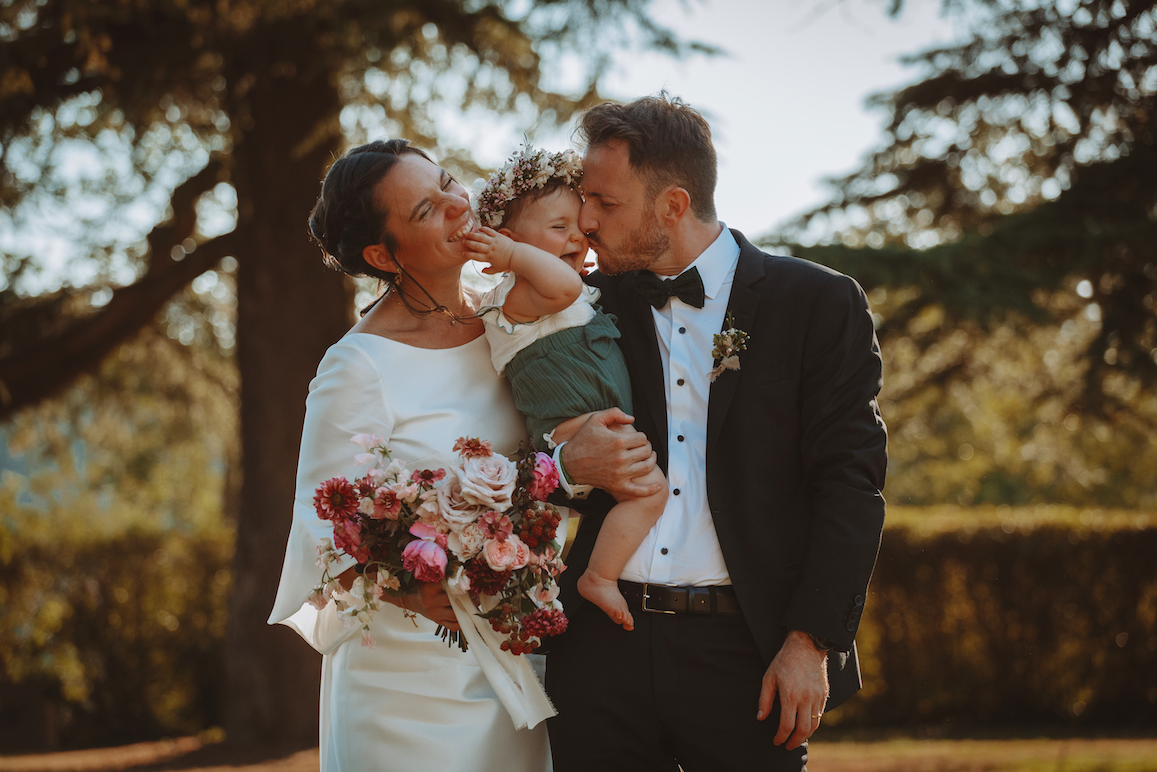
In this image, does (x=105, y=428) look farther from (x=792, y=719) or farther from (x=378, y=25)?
(x=792, y=719)

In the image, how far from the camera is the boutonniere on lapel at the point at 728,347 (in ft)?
8.55

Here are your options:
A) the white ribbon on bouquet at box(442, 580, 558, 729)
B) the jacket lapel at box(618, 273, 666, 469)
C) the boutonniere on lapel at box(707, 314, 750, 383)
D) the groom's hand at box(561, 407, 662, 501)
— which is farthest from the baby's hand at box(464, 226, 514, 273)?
the white ribbon on bouquet at box(442, 580, 558, 729)

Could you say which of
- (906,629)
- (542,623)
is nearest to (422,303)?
(542,623)

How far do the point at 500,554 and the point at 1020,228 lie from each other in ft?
17.1

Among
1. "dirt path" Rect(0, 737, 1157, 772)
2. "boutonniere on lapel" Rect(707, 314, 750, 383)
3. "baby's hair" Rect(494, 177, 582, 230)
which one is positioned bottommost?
"dirt path" Rect(0, 737, 1157, 772)

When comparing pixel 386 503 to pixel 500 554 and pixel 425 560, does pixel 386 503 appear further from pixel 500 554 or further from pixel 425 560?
pixel 500 554

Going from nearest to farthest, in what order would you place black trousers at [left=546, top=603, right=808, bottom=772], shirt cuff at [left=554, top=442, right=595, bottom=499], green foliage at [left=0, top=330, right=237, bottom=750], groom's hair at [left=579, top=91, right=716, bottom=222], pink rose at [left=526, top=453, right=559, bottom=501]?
1. pink rose at [left=526, top=453, right=559, bottom=501]
2. black trousers at [left=546, top=603, right=808, bottom=772]
3. shirt cuff at [left=554, top=442, right=595, bottom=499]
4. groom's hair at [left=579, top=91, right=716, bottom=222]
5. green foliage at [left=0, top=330, right=237, bottom=750]

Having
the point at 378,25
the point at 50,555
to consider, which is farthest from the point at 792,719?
the point at 50,555

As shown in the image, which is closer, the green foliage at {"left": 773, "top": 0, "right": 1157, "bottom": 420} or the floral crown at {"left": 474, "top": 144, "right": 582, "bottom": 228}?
the floral crown at {"left": 474, "top": 144, "right": 582, "bottom": 228}

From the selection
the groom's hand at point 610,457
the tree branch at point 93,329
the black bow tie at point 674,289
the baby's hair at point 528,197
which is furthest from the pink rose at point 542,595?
the tree branch at point 93,329

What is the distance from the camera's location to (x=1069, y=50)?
7098mm

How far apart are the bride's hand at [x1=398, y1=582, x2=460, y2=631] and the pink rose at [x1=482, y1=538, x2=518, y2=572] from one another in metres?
0.25

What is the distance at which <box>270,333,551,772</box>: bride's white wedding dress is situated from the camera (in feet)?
9.01

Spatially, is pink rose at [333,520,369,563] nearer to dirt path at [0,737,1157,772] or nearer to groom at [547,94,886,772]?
groom at [547,94,886,772]
